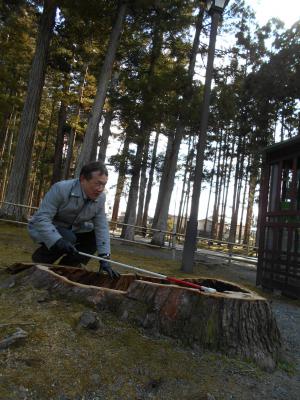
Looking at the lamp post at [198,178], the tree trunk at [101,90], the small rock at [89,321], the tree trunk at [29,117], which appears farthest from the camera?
the tree trunk at [29,117]

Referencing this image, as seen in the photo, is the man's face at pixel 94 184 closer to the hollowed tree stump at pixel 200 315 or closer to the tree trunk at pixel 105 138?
the hollowed tree stump at pixel 200 315

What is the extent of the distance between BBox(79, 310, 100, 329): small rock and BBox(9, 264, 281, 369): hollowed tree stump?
0.23 m

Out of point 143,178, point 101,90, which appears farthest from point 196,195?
point 143,178

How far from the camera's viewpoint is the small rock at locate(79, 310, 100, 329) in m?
3.16

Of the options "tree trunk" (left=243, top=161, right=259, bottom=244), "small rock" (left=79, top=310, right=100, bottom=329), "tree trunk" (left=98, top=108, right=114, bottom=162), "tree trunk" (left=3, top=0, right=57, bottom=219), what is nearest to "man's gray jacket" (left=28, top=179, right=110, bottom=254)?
"small rock" (left=79, top=310, right=100, bottom=329)

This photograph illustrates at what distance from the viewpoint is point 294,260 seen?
299 inches

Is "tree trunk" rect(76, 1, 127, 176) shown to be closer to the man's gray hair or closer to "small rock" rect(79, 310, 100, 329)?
the man's gray hair

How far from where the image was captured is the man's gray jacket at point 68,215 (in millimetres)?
3779

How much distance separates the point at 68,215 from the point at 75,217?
79mm

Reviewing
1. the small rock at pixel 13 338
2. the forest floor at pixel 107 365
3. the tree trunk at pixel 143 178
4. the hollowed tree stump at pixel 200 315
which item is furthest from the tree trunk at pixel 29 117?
the small rock at pixel 13 338

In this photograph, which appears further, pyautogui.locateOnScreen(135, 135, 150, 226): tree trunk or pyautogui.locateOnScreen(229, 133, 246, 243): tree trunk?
pyautogui.locateOnScreen(229, 133, 246, 243): tree trunk

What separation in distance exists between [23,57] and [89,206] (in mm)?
20871

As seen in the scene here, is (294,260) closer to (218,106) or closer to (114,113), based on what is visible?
(218,106)

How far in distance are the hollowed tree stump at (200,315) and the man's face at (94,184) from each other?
89 centimetres
